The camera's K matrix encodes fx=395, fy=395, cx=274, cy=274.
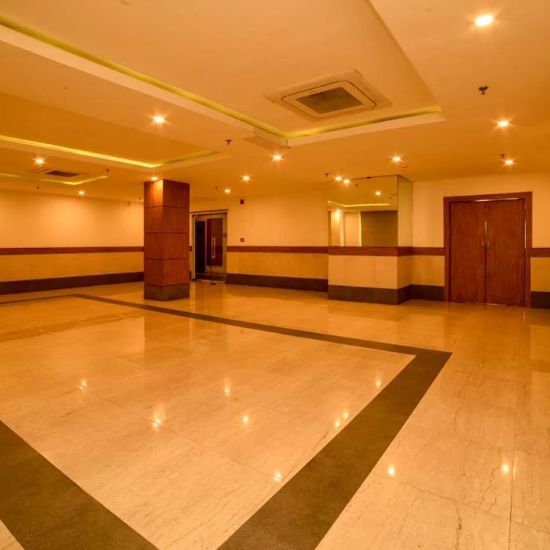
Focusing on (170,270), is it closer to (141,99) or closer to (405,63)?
(141,99)

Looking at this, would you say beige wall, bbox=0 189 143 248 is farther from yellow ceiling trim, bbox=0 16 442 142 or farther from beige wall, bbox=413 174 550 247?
beige wall, bbox=413 174 550 247

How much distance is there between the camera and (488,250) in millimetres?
8914

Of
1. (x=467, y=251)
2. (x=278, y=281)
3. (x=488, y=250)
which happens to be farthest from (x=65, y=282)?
(x=488, y=250)

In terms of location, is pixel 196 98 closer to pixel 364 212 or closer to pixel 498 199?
pixel 364 212

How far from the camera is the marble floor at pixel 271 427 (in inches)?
79.4

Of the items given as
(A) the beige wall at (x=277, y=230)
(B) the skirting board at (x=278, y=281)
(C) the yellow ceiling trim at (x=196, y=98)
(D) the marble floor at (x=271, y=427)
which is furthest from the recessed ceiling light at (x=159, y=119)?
(B) the skirting board at (x=278, y=281)

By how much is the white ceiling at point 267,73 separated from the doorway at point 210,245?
6.83 metres

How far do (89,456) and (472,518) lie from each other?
2.34m

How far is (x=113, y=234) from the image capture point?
1347cm

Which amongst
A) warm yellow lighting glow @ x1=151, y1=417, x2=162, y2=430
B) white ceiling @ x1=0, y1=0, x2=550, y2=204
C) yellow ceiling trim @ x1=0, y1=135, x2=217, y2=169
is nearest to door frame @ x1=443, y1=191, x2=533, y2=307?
white ceiling @ x1=0, y1=0, x2=550, y2=204

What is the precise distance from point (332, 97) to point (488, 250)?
20.3ft

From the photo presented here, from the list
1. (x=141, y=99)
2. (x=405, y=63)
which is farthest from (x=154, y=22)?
(x=405, y=63)

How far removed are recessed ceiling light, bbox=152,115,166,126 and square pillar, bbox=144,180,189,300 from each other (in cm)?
432

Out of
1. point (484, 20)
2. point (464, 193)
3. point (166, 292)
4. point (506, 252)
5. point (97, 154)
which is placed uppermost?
point (97, 154)
